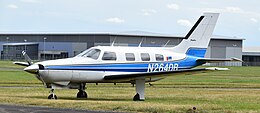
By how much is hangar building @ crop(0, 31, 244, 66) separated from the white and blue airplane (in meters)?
95.5

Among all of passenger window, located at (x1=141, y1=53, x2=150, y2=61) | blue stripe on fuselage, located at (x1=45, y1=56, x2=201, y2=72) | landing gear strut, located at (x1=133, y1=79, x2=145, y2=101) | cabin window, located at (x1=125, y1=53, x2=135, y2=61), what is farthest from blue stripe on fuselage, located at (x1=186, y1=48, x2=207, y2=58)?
landing gear strut, located at (x1=133, y1=79, x2=145, y2=101)

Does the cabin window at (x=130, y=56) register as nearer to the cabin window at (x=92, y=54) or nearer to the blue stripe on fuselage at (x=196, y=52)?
the cabin window at (x=92, y=54)

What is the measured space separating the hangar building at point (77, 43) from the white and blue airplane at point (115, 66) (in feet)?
313

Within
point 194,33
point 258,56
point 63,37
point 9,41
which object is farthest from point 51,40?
point 194,33

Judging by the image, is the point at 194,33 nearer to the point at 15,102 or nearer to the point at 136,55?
the point at 136,55

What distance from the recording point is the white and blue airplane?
1073 inches

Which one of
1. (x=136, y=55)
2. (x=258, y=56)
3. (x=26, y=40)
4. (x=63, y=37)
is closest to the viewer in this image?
(x=136, y=55)

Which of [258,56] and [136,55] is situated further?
[258,56]

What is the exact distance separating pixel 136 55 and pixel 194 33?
178 inches

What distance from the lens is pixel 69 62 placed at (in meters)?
27.5

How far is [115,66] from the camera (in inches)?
1131

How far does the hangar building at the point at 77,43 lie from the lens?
132 m

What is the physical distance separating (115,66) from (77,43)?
10882 cm

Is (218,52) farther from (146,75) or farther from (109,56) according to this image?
(146,75)
